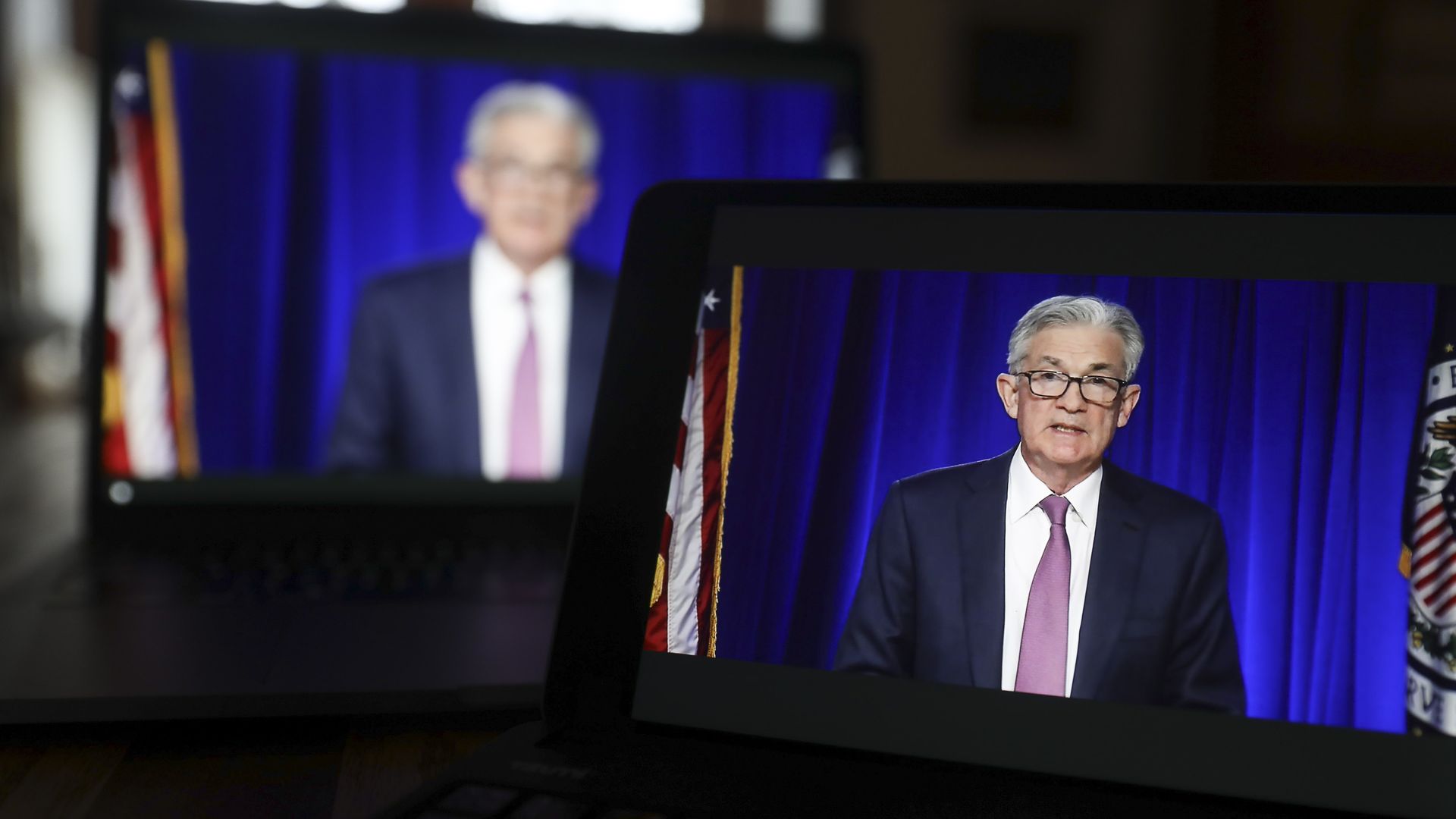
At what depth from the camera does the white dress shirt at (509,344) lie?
0.81 meters

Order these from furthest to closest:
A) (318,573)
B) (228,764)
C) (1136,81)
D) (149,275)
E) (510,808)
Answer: (1136,81) → (149,275) → (318,573) → (228,764) → (510,808)

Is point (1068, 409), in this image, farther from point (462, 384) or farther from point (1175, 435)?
Result: point (462, 384)

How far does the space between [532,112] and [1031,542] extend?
65 cm

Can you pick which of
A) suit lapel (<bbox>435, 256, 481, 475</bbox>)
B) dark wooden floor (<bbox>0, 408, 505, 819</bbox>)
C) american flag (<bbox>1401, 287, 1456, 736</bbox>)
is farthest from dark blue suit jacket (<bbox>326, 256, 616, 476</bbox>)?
american flag (<bbox>1401, 287, 1456, 736</bbox>)

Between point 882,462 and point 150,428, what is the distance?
67 centimetres

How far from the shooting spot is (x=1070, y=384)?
0.37 m

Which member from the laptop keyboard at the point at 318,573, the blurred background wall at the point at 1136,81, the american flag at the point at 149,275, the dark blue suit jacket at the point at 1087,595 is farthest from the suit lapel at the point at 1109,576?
the blurred background wall at the point at 1136,81

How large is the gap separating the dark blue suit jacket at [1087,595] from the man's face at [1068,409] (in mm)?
11

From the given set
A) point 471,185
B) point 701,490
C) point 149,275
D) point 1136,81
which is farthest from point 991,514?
point 1136,81

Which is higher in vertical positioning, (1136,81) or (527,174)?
(1136,81)

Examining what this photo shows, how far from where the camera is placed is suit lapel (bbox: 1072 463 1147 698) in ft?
1.13

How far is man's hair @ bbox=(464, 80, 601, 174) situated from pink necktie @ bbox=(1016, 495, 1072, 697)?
0.61m

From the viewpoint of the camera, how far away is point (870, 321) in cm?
39

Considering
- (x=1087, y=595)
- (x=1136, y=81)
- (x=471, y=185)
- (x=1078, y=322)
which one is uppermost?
(x=1136, y=81)
